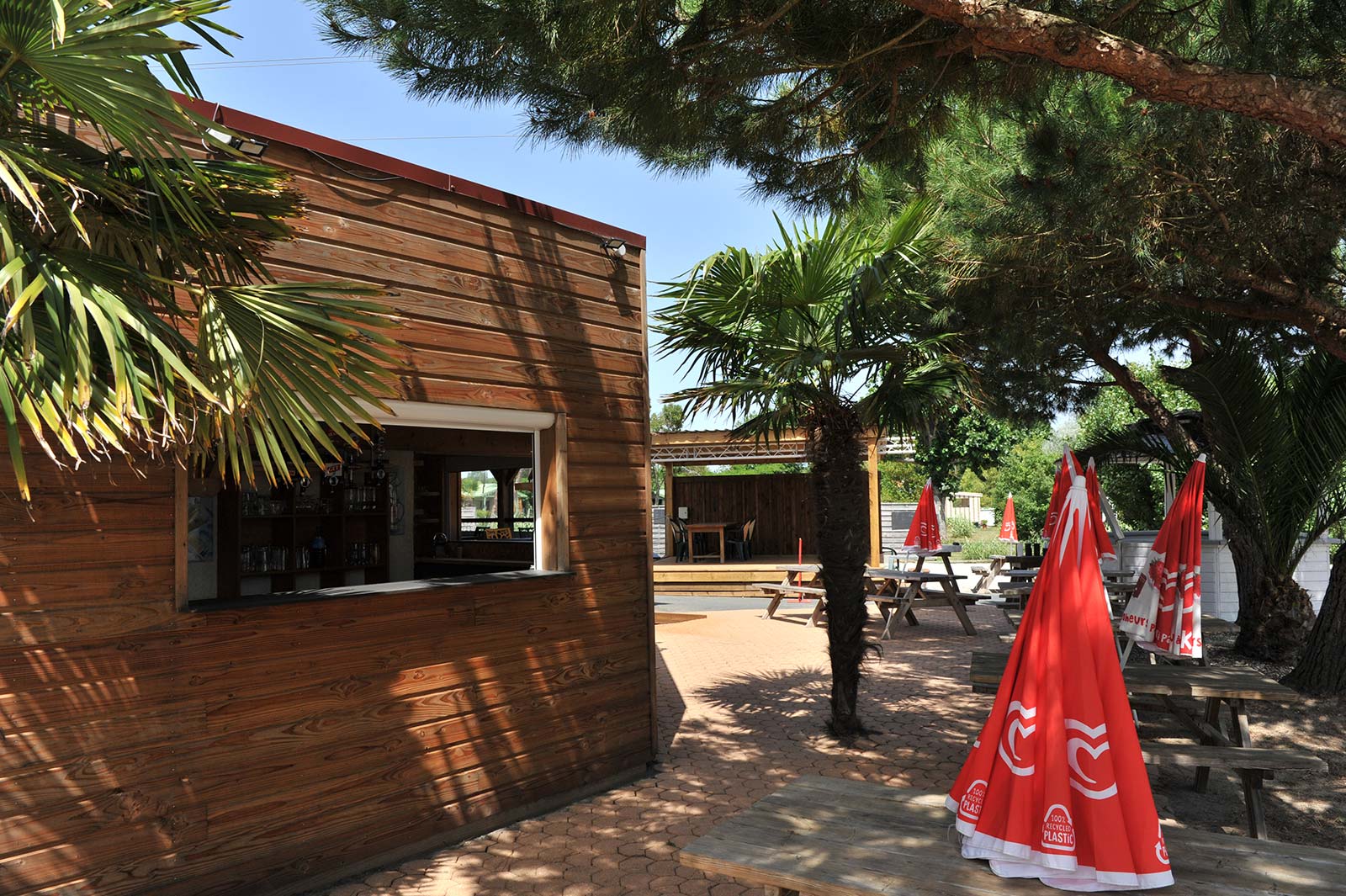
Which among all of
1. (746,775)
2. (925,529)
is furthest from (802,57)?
(925,529)

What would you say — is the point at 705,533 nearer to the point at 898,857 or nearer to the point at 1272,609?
the point at 1272,609

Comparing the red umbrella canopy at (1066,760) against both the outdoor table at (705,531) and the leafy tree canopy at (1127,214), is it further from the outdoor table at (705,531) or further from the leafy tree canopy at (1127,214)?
the outdoor table at (705,531)

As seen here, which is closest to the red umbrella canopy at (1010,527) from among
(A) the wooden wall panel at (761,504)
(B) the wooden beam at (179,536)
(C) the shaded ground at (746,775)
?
(A) the wooden wall panel at (761,504)

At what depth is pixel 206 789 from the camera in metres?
3.65

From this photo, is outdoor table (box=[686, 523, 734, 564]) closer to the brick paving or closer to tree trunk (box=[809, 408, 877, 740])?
the brick paving

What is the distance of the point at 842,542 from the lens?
623cm

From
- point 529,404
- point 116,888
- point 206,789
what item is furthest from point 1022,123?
point 116,888

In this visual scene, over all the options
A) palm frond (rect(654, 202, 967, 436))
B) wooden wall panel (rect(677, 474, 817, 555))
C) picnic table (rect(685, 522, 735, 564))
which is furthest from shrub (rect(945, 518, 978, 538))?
palm frond (rect(654, 202, 967, 436))

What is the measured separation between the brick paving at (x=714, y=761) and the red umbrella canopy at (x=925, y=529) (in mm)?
1662

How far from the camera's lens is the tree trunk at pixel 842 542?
20.5 feet

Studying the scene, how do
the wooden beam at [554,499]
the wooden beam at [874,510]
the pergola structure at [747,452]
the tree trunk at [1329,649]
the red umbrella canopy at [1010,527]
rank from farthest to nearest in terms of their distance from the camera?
1. the red umbrella canopy at [1010,527]
2. the pergola structure at [747,452]
3. the wooden beam at [874,510]
4. the tree trunk at [1329,649]
5. the wooden beam at [554,499]

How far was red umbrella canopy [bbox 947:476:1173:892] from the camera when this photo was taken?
2.53 meters

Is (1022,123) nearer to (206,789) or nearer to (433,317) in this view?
(433,317)

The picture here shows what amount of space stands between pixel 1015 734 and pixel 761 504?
1672 centimetres
